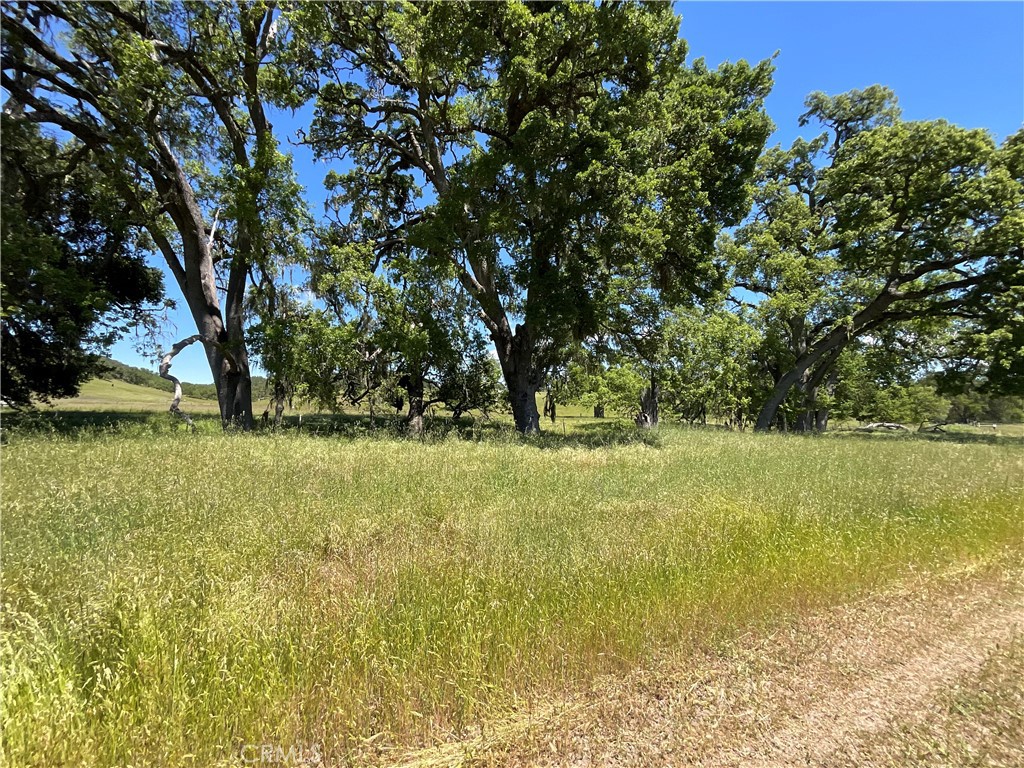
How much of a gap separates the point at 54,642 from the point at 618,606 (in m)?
3.90

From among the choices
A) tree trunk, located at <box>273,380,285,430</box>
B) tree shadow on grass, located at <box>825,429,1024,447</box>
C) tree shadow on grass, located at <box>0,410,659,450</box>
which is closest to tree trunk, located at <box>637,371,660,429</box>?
tree shadow on grass, located at <box>825,429,1024,447</box>

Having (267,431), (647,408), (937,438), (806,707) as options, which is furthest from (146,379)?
(937,438)

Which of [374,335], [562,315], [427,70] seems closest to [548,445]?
[562,315]

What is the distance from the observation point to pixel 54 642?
2.71 m

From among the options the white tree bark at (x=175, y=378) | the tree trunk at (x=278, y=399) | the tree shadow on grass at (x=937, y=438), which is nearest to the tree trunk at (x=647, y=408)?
the tree shadow on grass at (x=937, y=438)

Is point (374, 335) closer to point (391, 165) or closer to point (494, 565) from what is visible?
point (391, 165)

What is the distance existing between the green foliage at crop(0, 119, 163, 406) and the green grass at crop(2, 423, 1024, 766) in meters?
5.52

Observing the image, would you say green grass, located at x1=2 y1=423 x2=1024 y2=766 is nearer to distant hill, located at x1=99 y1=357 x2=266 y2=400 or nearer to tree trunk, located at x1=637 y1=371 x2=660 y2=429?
distant hill, located at x1=99 y1=357 x2=266 y2=400

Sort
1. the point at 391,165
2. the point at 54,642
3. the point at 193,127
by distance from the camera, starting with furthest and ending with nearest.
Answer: the point at 391,165, the point at 193,127, the point at 54,642

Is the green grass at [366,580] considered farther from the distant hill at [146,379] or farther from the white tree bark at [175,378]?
the distant hill at [146,379]

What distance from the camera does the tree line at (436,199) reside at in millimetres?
11859

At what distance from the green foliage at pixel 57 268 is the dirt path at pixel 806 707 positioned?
1417 centimetres

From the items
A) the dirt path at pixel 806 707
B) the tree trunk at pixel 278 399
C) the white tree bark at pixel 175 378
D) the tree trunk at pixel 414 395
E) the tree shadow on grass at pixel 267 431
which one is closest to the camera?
the dirt path at pixel 806 707

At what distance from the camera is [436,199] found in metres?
16.5
